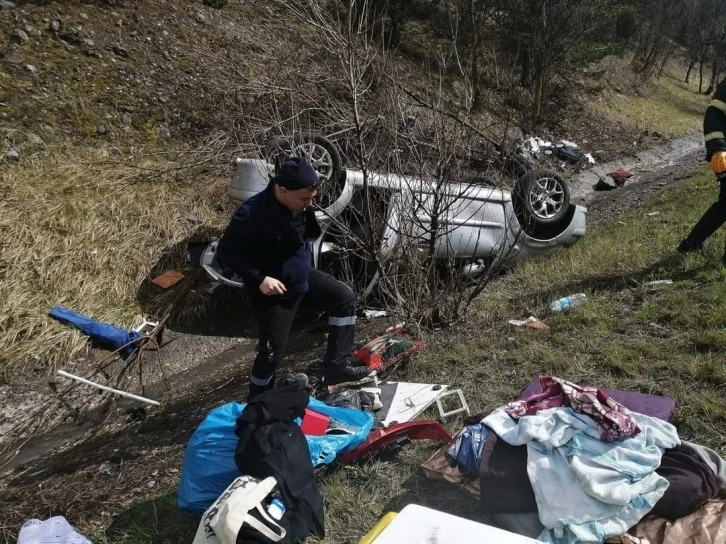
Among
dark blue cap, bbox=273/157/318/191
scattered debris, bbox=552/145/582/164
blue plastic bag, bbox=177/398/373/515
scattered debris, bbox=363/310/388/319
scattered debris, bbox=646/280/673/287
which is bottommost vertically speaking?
scattered debris, bbox=363/310/388/319

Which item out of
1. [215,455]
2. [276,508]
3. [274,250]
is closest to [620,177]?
[274,250]

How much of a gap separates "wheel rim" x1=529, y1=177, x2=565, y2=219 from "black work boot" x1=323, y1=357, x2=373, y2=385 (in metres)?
3.47

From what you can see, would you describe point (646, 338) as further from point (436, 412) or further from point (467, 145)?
point (467, 145)

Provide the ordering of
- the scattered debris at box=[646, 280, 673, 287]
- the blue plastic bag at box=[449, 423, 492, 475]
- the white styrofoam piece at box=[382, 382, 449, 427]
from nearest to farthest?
the blue plastic bag at box=[449, 423, 492, 475] → the white styrofoam piece at box=[382, 382, 449, 427] → the scattered debris at box=[646, 280, 673, 287]

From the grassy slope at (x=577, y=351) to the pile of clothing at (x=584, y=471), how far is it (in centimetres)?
28

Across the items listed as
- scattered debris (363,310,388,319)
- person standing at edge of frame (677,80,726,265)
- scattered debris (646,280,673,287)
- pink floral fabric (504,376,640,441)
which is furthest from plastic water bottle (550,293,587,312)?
pink floral fabric (504,376,640,441)

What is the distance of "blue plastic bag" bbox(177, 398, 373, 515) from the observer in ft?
8.39

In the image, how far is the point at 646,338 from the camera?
370cm

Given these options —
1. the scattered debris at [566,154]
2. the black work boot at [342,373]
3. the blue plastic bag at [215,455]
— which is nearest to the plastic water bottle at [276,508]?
the blue plastic bag at [215,455]

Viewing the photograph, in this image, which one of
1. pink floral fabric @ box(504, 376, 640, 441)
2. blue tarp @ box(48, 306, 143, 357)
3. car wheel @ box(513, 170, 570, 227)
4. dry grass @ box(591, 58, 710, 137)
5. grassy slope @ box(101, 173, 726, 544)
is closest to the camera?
pink floral fabric @ box(504, 376, 640, 441)

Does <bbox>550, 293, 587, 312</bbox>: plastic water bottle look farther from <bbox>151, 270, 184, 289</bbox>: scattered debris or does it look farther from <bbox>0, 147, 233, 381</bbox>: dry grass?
<bbox>0, 147, 233, 381</bbox>: dry grass

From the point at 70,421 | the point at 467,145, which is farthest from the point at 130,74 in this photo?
Answer: the point at 467,145

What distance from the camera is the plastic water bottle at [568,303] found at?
14.7 ft

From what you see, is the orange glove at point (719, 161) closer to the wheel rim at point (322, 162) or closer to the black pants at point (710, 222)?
the black pants at point (710, 222)
